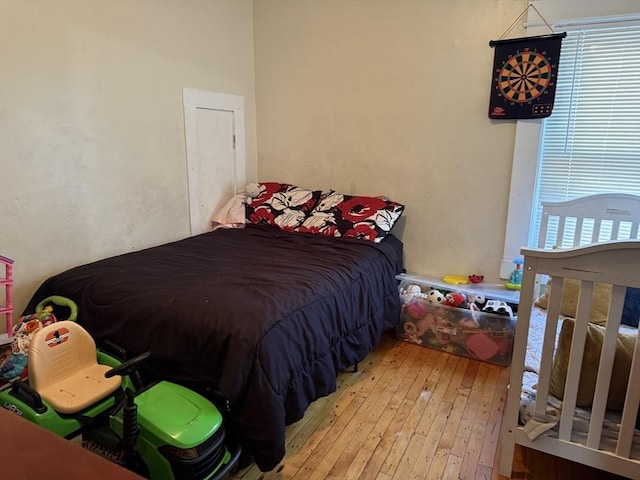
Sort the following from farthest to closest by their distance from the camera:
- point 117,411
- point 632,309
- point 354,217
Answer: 1. point 354,217
2. point 632,309
3. point 117,411

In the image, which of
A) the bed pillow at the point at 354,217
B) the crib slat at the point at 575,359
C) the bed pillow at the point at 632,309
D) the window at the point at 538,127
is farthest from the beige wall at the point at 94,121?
the bed pillow at the point at 632,309

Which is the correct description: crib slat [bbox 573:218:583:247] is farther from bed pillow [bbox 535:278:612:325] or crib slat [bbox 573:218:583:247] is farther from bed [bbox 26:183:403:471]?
bed [bbox 26:183:403:471]

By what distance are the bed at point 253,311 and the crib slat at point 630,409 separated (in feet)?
3.66

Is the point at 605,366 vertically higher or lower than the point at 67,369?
higher

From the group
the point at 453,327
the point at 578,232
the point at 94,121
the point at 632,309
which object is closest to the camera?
the point at 632,309

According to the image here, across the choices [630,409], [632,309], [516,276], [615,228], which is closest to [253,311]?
[630,409]

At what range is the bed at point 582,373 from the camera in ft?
4.72

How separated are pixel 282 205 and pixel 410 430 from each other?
182 centimetres

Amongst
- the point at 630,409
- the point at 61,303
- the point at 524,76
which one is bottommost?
the point at 630,409

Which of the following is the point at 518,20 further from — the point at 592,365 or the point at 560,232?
the point at 592,365

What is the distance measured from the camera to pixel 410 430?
2.04 metres

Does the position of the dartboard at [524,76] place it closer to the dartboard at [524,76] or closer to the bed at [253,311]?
the dartboard at [524,76]

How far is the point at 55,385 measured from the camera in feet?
5.71

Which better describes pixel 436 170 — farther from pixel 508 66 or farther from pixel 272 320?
pixel 272 320
